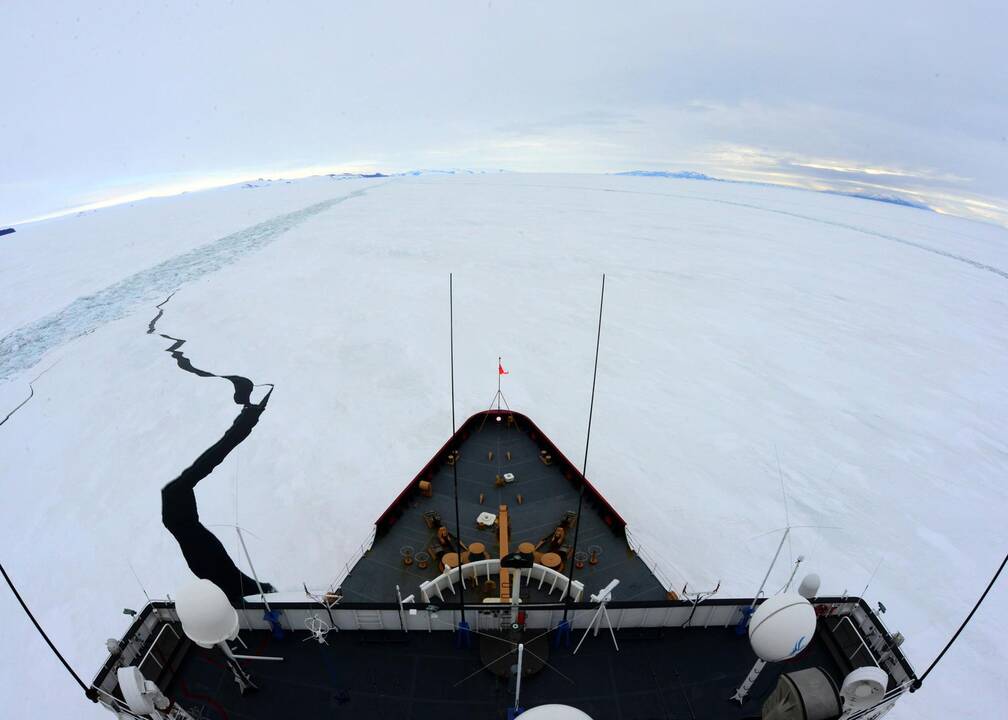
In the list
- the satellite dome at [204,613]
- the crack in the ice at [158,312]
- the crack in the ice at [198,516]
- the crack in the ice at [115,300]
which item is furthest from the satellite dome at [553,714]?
the crack in the ice at [115,300]

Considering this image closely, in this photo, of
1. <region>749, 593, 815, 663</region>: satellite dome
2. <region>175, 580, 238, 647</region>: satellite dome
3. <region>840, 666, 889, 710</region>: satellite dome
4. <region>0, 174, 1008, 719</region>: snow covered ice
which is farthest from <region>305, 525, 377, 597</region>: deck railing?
<region>840, 666, 889, 710</region>: satellite dome

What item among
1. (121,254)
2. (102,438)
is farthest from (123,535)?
(121,254)

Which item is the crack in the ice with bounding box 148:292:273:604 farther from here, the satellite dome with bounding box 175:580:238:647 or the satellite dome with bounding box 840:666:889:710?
the satellite dome with bounding box 840:666:889:710

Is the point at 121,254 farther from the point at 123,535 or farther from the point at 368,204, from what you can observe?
the point at 123,535

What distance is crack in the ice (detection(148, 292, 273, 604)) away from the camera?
16.3m

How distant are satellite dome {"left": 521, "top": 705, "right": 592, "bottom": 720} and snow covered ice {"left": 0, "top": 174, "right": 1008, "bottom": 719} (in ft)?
41.7

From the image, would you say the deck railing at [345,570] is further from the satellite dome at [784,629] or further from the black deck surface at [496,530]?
the satellite dome at [784,629]

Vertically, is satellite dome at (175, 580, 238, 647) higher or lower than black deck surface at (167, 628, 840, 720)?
higher

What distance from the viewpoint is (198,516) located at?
18844 millimetres

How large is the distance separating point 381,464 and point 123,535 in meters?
10.4

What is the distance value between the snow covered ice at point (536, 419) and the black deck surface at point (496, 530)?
5.29 m

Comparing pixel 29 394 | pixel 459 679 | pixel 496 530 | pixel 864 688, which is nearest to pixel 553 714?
pixel 459 679

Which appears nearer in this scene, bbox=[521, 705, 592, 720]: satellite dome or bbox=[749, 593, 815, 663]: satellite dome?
bbox=[521, 705, 592, 720]: satellite dome

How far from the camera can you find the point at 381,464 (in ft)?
70.6
